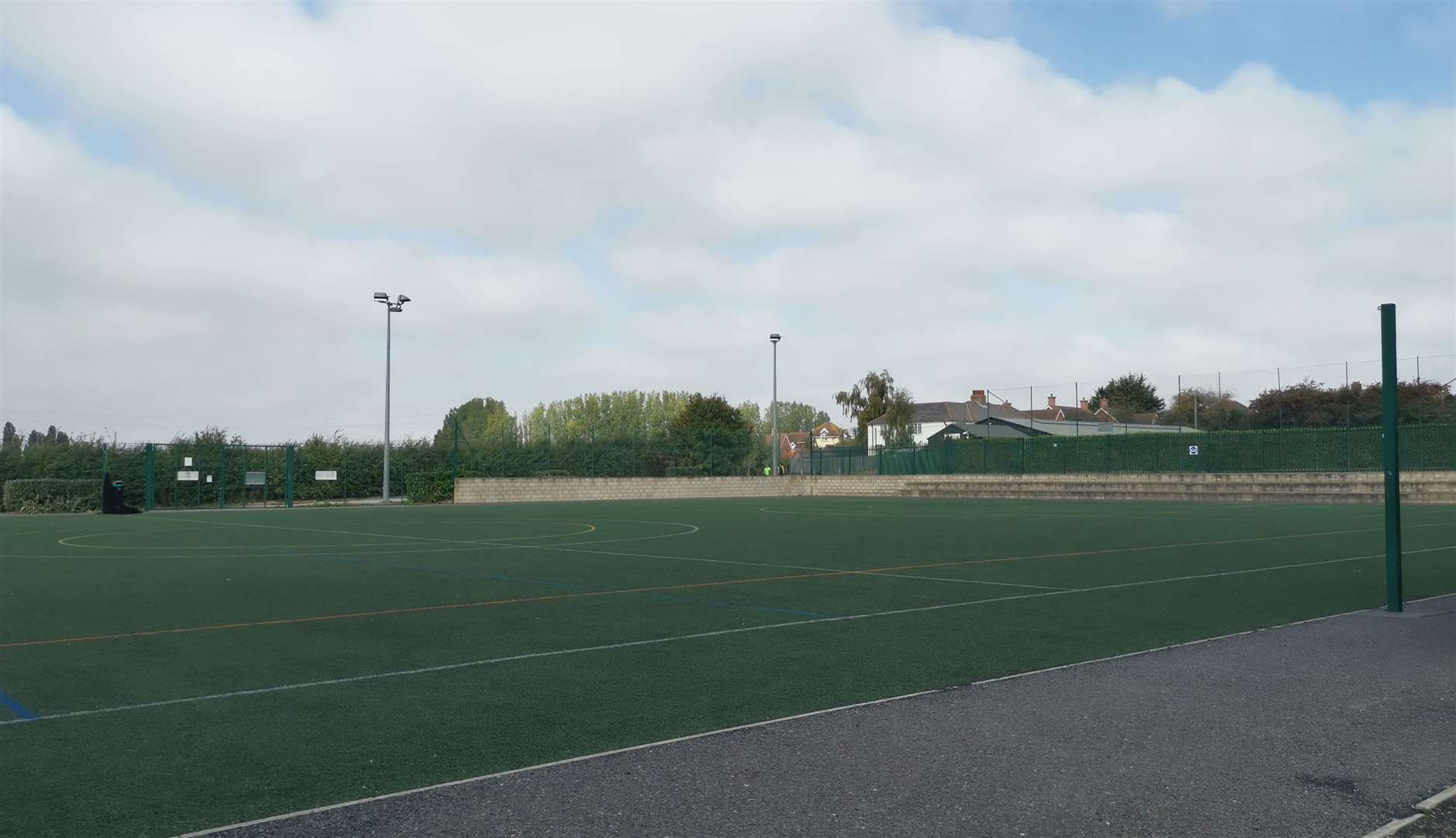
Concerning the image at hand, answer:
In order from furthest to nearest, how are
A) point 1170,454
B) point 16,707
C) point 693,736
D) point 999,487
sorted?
point 999,487 < point 1170,454 < point 16,707 < point 693,736

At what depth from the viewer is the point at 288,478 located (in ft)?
129

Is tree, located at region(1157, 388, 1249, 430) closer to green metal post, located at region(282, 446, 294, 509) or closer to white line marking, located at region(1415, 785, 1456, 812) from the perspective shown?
green metal post, located at region(282, 446, 294, 509)

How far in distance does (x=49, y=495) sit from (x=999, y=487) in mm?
34760

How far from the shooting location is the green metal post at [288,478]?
129 feet

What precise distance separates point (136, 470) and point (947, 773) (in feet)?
128

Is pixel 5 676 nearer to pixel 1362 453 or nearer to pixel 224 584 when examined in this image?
pixel 224 584

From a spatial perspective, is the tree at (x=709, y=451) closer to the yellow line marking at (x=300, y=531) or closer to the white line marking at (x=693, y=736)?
the yellow line marking at (x=300, y=531)

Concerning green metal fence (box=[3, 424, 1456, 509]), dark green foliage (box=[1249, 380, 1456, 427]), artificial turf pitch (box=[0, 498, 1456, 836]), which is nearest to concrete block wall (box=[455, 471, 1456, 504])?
green metal fence (box=[3, 424, 1456, 509])

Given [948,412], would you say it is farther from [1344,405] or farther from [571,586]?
[571,586]

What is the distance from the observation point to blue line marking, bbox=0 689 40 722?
579 centimetres

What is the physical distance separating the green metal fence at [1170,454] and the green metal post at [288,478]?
942 inches

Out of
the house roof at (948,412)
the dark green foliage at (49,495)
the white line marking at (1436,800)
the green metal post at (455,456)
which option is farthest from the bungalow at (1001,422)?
the white line marking at (1436,800)

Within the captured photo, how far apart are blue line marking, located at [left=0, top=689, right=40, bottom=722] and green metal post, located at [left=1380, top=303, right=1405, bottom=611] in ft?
33.5

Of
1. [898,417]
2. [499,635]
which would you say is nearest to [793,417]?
[898,417]
